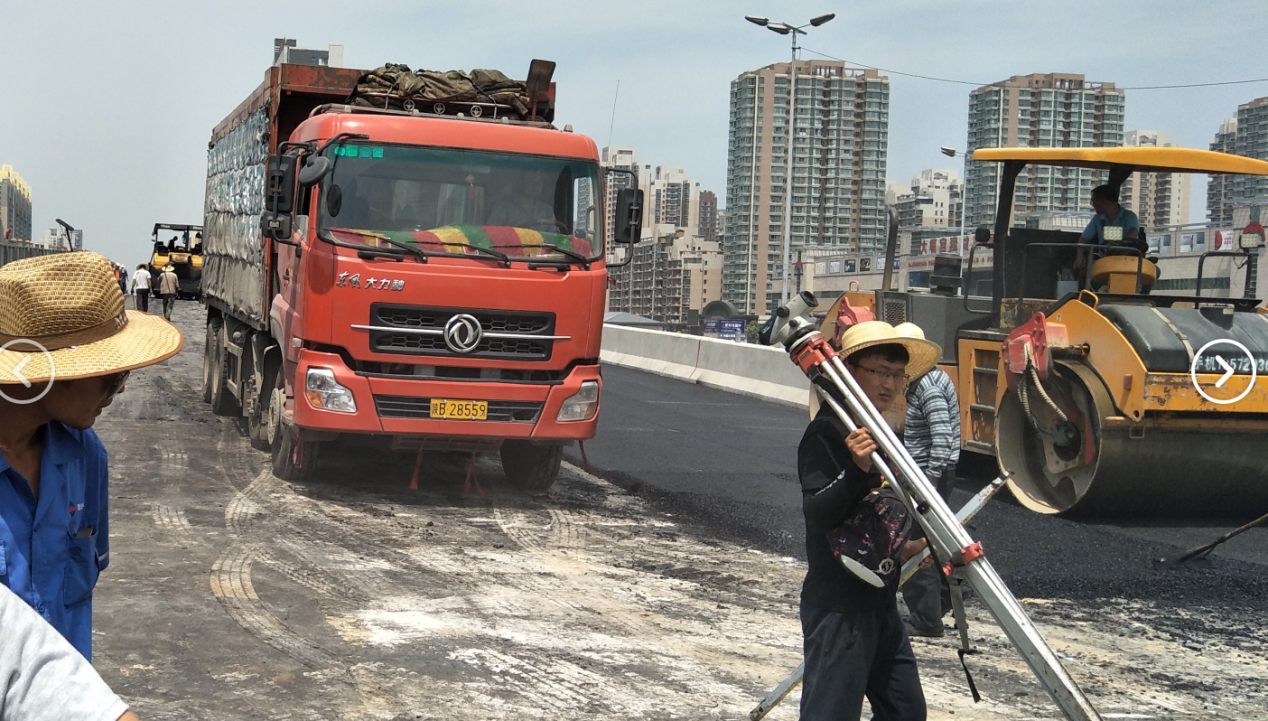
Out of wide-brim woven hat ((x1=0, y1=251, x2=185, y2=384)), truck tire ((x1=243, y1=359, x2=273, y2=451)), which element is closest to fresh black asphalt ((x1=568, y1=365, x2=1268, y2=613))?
truck tire ((x1=243, y1=359, x2=273, y2=451))

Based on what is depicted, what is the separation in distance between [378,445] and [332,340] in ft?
3.90

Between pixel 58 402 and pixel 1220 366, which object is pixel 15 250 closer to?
pixel 1220 366

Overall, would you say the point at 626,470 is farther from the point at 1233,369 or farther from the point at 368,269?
the point at 1233,369

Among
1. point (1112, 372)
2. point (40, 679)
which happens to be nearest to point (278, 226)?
point (1112, 372)

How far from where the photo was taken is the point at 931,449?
6.98 m

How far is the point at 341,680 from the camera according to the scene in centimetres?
546

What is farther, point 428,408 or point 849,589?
point 428,408

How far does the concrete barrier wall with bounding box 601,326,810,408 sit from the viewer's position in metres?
20.1

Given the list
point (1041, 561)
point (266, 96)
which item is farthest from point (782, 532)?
point (266, 96)

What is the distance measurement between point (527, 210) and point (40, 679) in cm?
864

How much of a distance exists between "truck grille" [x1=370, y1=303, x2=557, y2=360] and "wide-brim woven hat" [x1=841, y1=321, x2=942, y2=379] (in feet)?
18.6

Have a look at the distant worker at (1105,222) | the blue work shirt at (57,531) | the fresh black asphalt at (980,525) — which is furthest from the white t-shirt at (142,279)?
the blue work shirt at (57,531)

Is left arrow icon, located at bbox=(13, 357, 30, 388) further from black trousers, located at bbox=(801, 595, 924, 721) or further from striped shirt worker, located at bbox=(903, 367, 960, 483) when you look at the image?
striped shirt worker, located at bbox=(903, 367, 960, 483)

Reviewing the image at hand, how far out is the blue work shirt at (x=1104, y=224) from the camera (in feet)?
37.6
